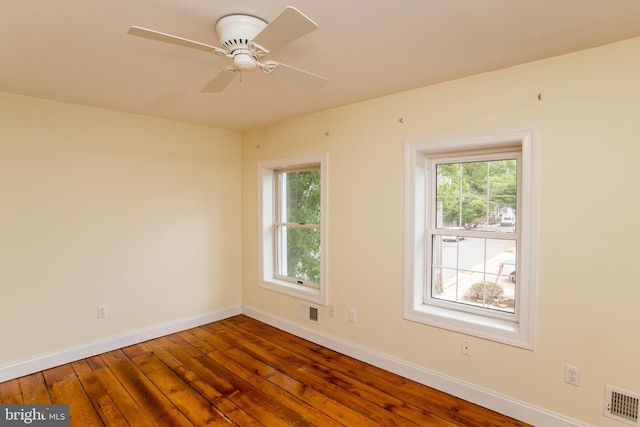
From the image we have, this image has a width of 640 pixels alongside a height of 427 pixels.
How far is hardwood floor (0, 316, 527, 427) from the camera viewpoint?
7.39ft

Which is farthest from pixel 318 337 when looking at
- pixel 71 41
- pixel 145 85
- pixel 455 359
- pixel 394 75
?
pixel 71 41

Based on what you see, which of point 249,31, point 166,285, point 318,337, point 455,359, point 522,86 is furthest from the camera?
point 166,285

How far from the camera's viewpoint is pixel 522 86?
2193 mm

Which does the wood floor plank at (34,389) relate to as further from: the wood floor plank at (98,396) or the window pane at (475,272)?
the window pane at (475,272)

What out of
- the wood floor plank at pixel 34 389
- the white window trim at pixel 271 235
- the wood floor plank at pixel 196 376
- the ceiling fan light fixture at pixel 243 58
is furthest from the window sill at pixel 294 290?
the ceiling fan light fixture at pixel 243 58

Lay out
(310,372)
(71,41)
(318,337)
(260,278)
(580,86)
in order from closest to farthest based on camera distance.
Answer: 1. (71,41)
2. (580,86)
3. (310,372)
4. (318,337)
5. (260,278)

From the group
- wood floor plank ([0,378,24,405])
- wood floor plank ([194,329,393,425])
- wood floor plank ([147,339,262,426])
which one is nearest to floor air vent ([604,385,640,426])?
wood floor plank ([194,329,393,425])

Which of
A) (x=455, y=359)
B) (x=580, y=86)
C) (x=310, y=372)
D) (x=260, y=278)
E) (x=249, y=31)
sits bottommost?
(x=310, y=372)

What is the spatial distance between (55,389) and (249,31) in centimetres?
306

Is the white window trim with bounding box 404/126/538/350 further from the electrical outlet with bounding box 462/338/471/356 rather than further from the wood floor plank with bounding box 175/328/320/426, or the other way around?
the wood floor plank with bounding box 175/328/320/426

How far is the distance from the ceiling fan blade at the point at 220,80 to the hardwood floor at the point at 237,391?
2.21 m

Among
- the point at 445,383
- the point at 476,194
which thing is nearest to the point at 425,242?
the point at 476,194

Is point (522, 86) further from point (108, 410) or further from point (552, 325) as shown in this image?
point (108, 410)

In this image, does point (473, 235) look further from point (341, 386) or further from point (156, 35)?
point (156, 35)
